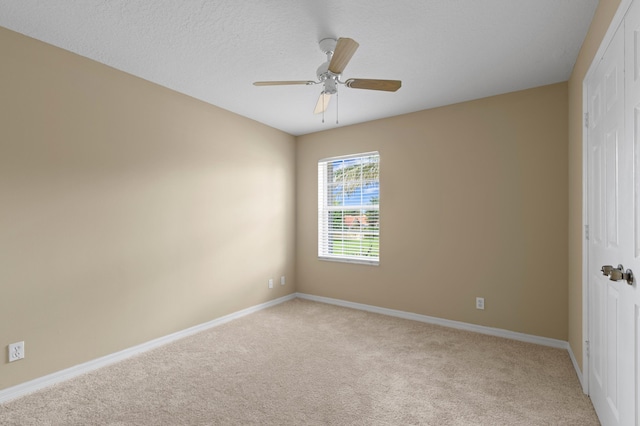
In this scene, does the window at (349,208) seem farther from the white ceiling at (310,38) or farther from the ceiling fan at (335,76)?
the ceiling fan at (335,76)

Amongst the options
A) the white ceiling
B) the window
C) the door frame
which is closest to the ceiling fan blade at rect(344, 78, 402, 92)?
the white ceiling

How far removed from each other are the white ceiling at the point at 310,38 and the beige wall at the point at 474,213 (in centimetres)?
43

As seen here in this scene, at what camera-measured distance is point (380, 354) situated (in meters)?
2.91

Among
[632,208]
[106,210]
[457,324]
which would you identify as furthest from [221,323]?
[632,208]

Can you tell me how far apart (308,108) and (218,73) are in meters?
1.18

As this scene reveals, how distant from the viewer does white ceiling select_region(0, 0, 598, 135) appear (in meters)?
1.98

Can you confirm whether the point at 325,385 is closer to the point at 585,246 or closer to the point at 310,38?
the point at 585,246

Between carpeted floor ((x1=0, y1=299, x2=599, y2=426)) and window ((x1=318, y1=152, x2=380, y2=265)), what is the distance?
134 cm

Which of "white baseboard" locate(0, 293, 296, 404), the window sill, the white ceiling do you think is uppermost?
the white ceiling

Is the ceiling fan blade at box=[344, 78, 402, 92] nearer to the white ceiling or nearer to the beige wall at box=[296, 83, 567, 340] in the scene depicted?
the white ceiling

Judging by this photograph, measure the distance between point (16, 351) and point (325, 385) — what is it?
2216 mm

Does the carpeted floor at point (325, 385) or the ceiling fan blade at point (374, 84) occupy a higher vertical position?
the ceiling fan blade at point (374, 84)

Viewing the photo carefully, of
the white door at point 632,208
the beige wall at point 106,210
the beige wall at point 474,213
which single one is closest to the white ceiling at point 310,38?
the beige wall at point 106,210

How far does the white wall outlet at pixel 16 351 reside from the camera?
221cm
